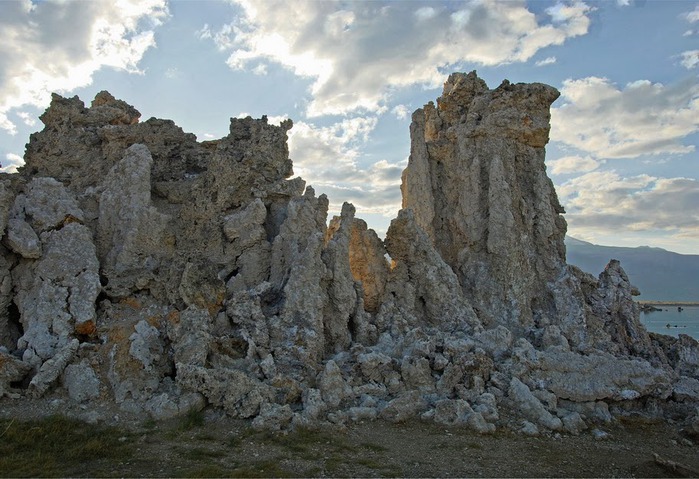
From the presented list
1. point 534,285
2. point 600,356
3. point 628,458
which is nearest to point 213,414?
point 628,458

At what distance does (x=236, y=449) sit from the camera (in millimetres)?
11508

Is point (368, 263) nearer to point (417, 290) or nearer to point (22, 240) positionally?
point (417, 290)

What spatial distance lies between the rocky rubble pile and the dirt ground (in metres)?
0.60

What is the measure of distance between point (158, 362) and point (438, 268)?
1184cm

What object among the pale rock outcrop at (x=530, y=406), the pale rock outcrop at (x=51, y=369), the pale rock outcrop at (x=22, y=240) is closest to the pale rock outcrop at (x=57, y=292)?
the pale rock outcrop at (x=22, y=240)

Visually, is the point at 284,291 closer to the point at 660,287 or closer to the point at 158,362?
the point at 158,362

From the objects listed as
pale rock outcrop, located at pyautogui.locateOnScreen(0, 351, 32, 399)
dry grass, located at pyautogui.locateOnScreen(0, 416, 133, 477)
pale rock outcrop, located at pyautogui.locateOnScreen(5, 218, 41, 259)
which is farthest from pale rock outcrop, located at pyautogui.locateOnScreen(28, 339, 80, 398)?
pale rock outcrop, located at pyautogui.locateOnScreen(5, 218, 41, 259)

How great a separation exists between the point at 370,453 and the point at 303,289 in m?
7.28

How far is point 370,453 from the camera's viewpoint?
11648 mm

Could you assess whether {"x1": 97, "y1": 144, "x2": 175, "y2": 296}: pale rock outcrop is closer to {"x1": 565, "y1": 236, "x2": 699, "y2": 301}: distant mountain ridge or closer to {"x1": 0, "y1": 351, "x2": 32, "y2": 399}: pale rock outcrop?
{"x1": 0, "y1": 351, "x2": 32, "y2": 399}: pale rock outcrop

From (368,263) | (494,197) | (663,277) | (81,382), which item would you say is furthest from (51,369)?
(663,277)

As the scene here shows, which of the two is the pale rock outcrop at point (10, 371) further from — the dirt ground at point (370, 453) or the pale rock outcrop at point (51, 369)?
the dirt ground at point (370, 453)

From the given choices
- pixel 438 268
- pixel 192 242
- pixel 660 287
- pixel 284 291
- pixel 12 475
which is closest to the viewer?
pixel 12 475

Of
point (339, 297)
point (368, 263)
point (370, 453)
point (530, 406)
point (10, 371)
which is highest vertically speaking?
point (368, 263)
